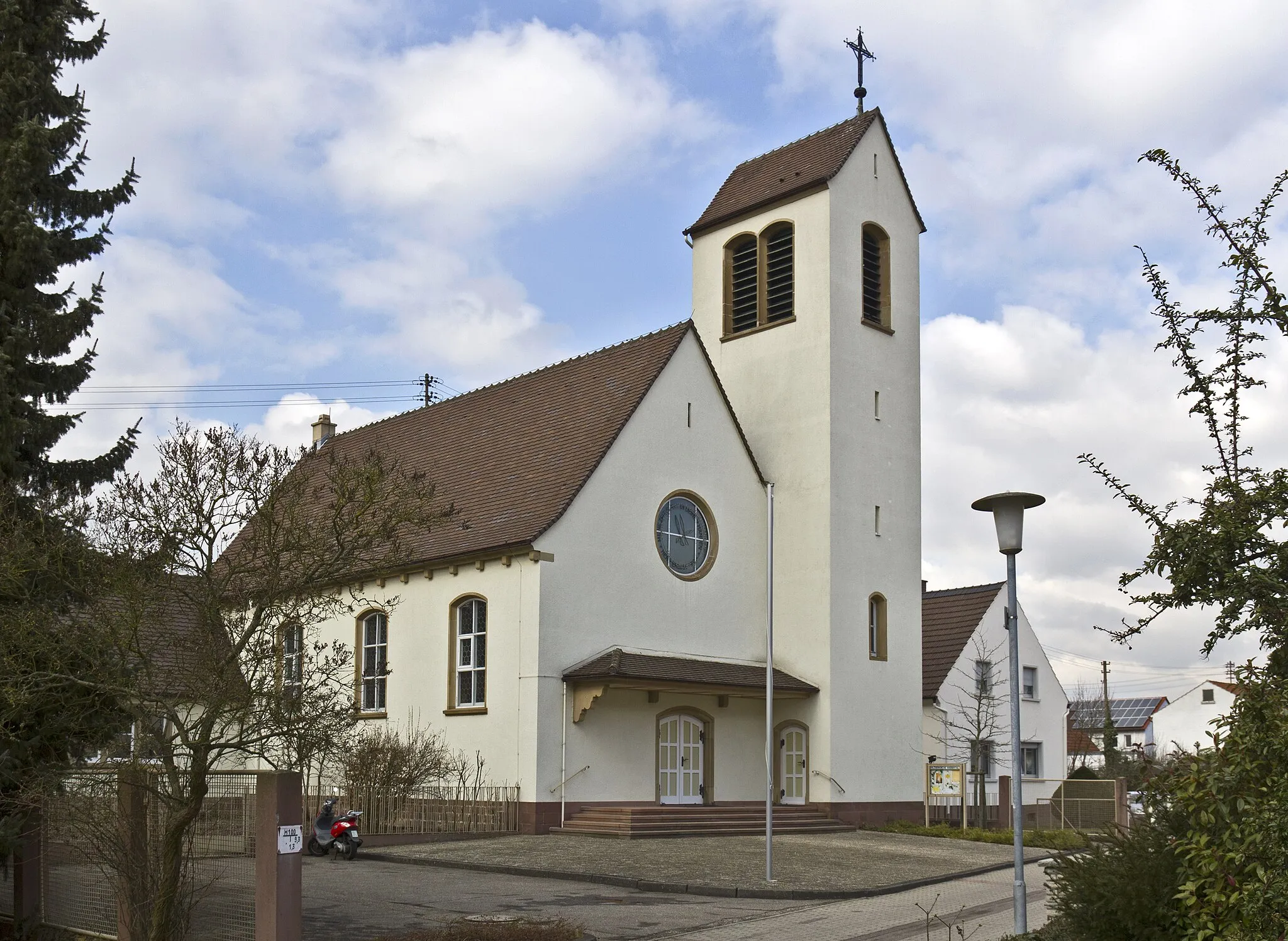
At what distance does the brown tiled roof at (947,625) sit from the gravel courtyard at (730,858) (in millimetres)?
13042

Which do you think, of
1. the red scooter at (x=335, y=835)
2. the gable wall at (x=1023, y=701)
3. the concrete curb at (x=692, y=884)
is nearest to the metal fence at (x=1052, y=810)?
the gable wall at (x=1023, y=701)

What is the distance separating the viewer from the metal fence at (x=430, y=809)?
25141mm

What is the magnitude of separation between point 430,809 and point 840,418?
1272cm

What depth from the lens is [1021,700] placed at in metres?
43.4

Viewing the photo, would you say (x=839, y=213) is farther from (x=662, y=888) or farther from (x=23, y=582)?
(x=23, y=582)

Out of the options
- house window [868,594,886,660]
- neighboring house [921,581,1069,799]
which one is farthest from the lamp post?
neighboring house [921,581,1069,799]

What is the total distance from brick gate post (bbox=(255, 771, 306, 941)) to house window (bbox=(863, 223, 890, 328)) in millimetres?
23427

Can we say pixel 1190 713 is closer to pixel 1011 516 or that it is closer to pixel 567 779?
pixel 567 779

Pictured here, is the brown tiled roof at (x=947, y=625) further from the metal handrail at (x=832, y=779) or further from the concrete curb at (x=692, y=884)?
the concrete curb at (x=692, y=884)

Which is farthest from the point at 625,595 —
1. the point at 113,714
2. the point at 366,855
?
the point at 113,714

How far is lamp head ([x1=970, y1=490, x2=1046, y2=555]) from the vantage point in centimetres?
1393

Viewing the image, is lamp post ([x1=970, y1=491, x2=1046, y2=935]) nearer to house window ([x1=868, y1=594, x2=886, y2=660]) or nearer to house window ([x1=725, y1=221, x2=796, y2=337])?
house window ([x1=868, y1=594, x2=886, y2=660])

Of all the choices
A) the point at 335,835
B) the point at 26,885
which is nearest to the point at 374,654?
the point at 335,835

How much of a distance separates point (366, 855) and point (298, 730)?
12.2 meters
